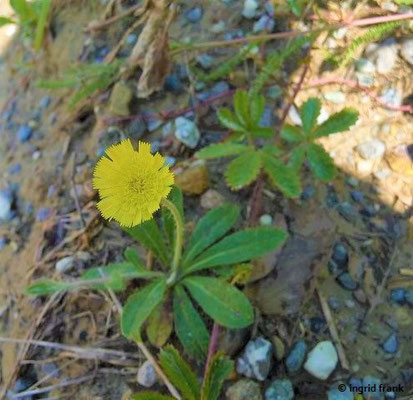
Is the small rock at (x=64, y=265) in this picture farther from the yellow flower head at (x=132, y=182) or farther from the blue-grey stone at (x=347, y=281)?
the blue-grey stone at (x=347, y=281)

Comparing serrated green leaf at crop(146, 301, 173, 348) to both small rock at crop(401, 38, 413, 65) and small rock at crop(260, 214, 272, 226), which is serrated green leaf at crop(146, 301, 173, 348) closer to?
small rock at crop(260, 214, 272, 226)

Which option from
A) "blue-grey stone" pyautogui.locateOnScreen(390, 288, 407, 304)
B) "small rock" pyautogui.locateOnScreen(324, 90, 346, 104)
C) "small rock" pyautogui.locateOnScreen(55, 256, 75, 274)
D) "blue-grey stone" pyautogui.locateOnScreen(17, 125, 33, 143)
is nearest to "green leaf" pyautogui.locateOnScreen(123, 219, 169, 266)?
"small rock" pyautogui.locateOnScreen(55, 256, 75, 274)

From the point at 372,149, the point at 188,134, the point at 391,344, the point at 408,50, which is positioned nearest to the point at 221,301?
the point at 391,344

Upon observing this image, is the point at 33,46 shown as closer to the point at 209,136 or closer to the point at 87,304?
the point at 209,136

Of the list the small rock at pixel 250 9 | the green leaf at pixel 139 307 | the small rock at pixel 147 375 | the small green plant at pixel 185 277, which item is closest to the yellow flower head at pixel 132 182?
the small green plant at pixel 185 277

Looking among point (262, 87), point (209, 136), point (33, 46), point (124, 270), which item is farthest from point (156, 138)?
point (33, 46)
